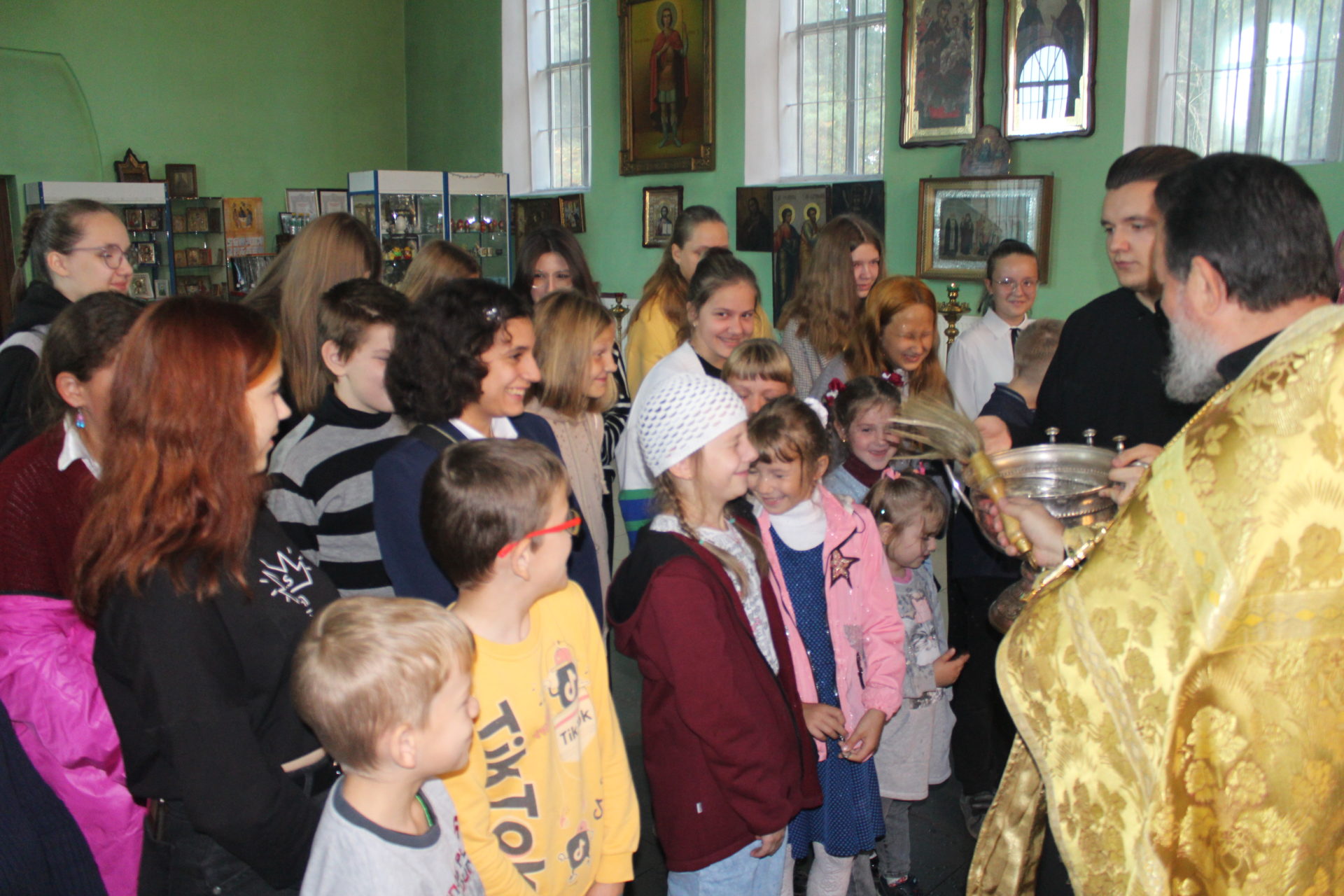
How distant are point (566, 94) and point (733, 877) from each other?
12.3 metres

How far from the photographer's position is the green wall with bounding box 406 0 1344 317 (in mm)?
7512

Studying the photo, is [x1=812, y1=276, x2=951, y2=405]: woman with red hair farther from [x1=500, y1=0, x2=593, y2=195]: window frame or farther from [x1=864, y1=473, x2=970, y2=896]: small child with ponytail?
[x1=500, y1=0, x2=593, y2=195]: window frame

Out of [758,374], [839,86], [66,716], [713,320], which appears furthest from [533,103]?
[66,716]

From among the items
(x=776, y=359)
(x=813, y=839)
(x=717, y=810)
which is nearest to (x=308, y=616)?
(x=717, y=810)

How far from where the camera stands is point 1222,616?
1689 mm

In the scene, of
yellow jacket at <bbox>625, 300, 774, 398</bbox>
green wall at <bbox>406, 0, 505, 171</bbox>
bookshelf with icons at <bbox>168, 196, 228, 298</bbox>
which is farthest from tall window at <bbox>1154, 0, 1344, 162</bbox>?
bookshelf with icons at <bbox>168, 196, 228, 298</bbox>

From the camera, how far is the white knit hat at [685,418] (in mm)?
2428

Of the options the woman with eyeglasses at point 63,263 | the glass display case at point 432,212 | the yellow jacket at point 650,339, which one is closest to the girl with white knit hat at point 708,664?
the woman with eyeglasses at point 63,263

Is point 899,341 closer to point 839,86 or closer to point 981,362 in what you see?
point 981,362

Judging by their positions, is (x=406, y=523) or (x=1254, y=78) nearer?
(x=406, y=523)

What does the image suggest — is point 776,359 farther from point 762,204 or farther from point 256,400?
point 762,204

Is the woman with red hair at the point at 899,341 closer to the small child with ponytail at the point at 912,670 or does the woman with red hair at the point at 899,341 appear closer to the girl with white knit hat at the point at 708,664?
the small child with ponytail at the point at 912,670

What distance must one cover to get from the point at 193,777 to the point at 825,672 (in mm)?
1677

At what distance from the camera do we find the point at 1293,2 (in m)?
6.73
